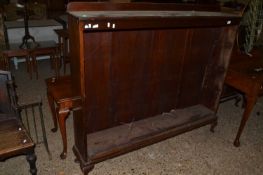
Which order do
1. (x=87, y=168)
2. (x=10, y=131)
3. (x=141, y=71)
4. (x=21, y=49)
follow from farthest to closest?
(x=21, y=49)
(x=141, y=71)
(x=87, y=168)
(x=10, y=131)

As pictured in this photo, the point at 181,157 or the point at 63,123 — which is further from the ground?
the point at 63,123

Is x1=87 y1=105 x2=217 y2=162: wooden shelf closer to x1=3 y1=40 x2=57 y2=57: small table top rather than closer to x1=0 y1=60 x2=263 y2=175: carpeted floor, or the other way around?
x1=0 y1=60 x2=263 y2=175: carpeted floor

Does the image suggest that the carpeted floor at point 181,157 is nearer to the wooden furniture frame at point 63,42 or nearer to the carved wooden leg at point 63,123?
the carved wooden leg at point 63,123

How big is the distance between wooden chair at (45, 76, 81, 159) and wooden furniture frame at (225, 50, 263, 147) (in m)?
1.46

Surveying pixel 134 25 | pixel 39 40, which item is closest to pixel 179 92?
pixel 134 25

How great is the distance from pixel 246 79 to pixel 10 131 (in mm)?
1909

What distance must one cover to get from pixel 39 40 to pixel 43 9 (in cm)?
98

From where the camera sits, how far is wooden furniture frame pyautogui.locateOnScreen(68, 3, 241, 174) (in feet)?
4.98

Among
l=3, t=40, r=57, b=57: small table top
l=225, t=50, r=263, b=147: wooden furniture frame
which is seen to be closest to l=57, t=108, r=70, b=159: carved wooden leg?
l=225, t=50, r=263, b=147: wooden furniture frame

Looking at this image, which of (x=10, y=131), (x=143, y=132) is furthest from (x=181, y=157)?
(x=10, y=131)

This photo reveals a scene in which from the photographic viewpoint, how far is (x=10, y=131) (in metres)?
1.54

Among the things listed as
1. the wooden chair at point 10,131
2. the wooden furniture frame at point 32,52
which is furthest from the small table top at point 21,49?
the wooden chair at point 10,131

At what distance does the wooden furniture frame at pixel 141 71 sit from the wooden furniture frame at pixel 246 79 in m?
0.12

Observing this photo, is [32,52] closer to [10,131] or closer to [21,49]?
[21,49]
